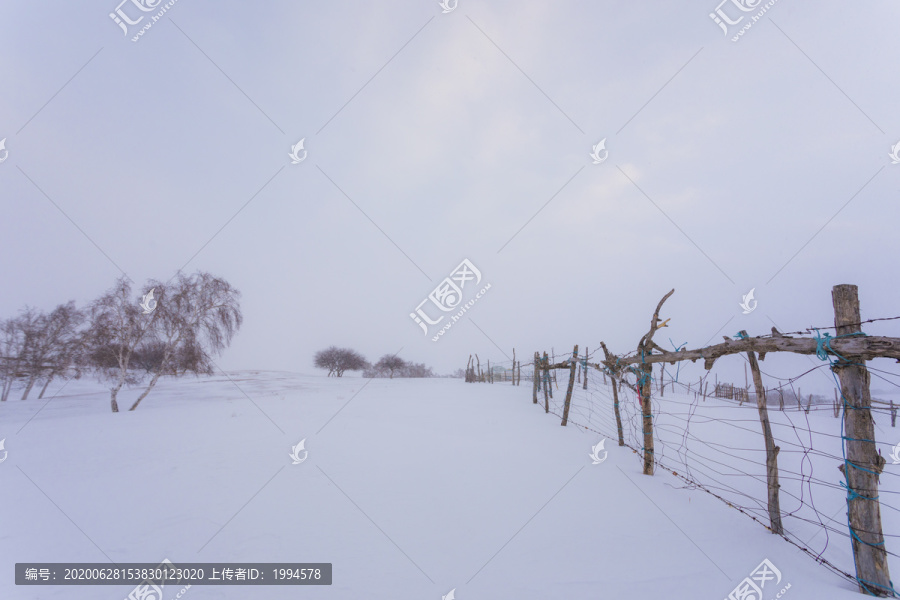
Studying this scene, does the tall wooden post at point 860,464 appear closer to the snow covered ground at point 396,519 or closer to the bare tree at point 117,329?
the snow covered ground at point 396,519

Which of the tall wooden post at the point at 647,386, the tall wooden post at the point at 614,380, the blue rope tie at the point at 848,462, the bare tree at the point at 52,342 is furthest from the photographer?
the bare tree at the point at 52,342

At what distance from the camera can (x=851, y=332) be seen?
9.64ft

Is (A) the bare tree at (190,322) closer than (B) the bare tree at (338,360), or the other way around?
(A) the bare tree at (190,322)

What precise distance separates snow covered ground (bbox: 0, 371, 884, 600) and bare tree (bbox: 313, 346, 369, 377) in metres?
43.6

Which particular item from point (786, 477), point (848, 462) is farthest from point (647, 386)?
point (848, 462)

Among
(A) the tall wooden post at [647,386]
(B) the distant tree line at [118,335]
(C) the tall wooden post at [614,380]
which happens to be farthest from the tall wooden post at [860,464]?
(B) the distant tree line at [118,335]

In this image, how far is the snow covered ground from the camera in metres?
3.00

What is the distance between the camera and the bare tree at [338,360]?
50594 millimetres

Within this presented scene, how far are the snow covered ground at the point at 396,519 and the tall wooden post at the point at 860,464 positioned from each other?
0.96 feet

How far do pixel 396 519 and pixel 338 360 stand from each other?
4979 centimetres

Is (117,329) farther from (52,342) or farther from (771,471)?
(771,471)

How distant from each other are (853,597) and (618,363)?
15.4 feet

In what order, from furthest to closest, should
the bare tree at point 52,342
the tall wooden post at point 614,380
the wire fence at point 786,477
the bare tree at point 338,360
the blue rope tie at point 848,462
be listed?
the bare tree at point 338,360
the bare tree at point 52,342
the tall wooden post at point 614,380
the wire fence at point 786,477
the blue rope tie at point 848,462

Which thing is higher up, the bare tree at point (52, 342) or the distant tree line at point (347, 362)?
the bare tree at point (52, 342)
